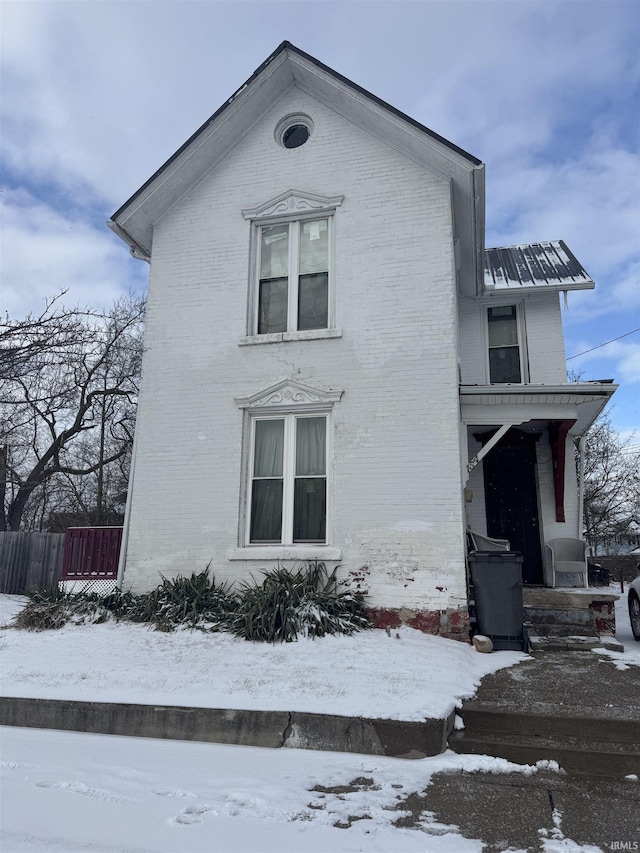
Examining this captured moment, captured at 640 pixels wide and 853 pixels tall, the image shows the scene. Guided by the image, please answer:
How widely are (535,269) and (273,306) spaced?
5.71m

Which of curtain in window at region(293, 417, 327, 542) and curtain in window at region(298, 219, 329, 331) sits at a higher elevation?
curtain in window at region(298, 219, 329, 331)

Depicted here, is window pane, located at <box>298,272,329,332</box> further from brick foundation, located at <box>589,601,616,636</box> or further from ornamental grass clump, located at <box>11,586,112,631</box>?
brick foundation, located at <box>589,601,616,636</box>

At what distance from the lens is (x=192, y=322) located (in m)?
9.41

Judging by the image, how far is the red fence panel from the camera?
916 cm

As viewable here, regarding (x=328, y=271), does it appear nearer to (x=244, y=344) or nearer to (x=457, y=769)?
(x=244, y=344)

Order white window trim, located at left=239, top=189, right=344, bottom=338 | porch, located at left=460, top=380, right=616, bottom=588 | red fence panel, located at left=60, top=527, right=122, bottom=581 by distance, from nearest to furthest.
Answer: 1. white window trim, located at left=239, top=189, right=344, bottom=338
2. red fence panel, located at left=60, top=527, right=122, bottom=581
3. porch, located at left=460, top=380, right=616, bottom=588

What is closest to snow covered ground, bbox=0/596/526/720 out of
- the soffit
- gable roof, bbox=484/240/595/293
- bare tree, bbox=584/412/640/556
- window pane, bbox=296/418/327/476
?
window pane, bbox=296/418/327/476

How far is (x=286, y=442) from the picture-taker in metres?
8.72

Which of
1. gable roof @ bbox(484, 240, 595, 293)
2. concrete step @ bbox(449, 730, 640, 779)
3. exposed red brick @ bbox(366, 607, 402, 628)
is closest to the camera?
concrete step @ bbox(449, 730, 640, 779)

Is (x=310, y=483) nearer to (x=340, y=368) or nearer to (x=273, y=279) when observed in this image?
(x=340, y=368)

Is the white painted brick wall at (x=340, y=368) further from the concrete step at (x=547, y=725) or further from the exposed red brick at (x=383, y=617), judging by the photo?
the concrete step at (x=547, y=725)

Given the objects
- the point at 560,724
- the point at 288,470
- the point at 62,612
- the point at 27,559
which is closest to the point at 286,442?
the point at 288,470

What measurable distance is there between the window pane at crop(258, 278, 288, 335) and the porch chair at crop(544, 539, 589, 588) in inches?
226

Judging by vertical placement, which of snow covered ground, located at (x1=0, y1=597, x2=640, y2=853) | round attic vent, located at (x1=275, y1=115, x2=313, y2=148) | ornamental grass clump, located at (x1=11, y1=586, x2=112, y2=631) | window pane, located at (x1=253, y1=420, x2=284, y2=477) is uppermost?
round attic vent, located at (x1=275, y1=115, x2=313, y2=148)
